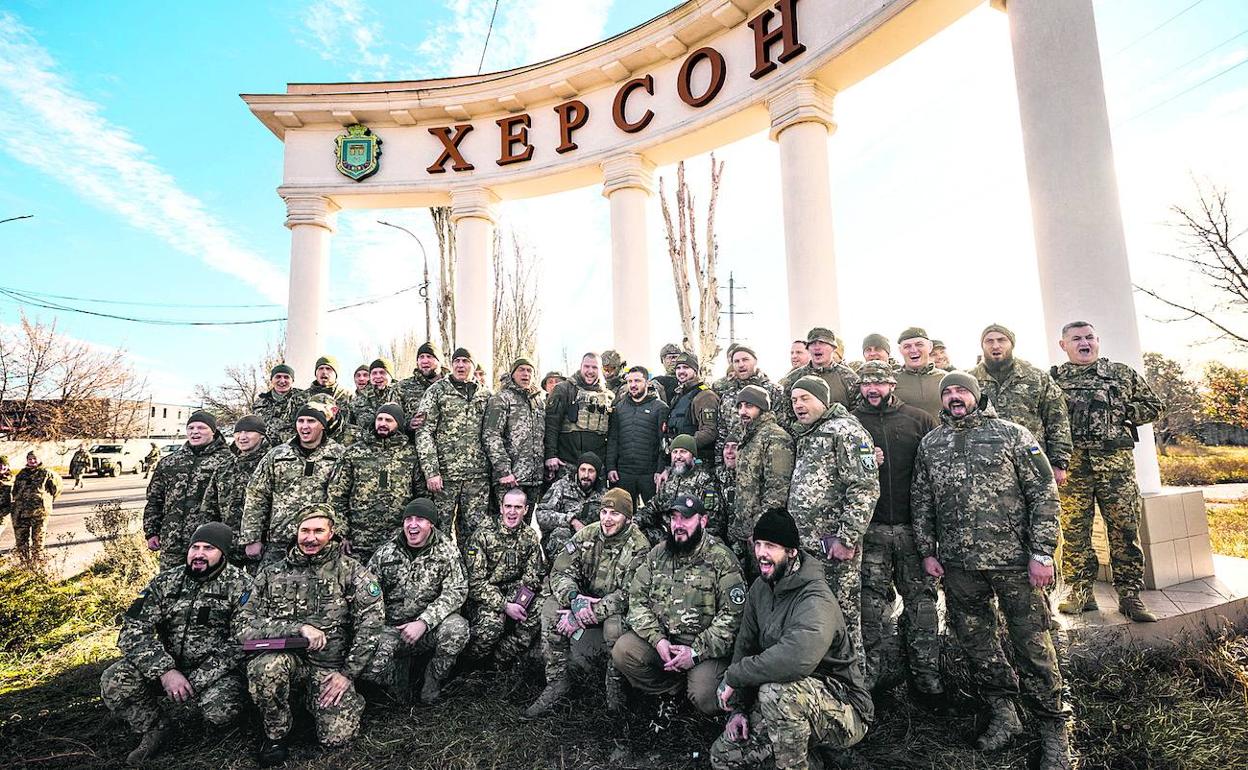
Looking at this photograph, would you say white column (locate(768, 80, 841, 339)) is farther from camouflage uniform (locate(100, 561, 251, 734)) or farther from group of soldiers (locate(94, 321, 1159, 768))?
camouflage uniform (locate(100, 561, 251, 734))

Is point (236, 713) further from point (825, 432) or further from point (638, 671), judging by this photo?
point (825, 432)

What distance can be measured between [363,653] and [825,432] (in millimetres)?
3827

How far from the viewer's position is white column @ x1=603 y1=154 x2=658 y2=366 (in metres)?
9.12

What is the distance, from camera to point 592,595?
480 cm

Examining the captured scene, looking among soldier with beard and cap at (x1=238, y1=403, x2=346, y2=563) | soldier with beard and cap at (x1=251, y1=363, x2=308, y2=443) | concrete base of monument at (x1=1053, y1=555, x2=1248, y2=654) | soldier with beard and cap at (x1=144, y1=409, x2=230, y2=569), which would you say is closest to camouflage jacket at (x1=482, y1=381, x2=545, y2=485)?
soldier with beard and cap at (x1=238, y1=403, x2=346, y2=563)

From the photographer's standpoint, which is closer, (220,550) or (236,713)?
(236,713)

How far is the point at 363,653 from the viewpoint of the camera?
4262mm

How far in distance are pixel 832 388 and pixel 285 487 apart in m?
5.17

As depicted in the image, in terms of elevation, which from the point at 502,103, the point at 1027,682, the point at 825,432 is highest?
the point at 502,103

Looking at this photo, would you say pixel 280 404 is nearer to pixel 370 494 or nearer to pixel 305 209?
pixel 370 494

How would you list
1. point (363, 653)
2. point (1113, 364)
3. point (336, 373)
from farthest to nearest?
point (336, 373) < point (1113, 364) < point (363, 653)

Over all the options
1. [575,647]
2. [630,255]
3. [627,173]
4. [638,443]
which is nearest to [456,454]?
[638,443]

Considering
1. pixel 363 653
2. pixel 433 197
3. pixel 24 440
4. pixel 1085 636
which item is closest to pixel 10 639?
pixel 363 653

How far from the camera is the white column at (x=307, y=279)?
34.1 ft
